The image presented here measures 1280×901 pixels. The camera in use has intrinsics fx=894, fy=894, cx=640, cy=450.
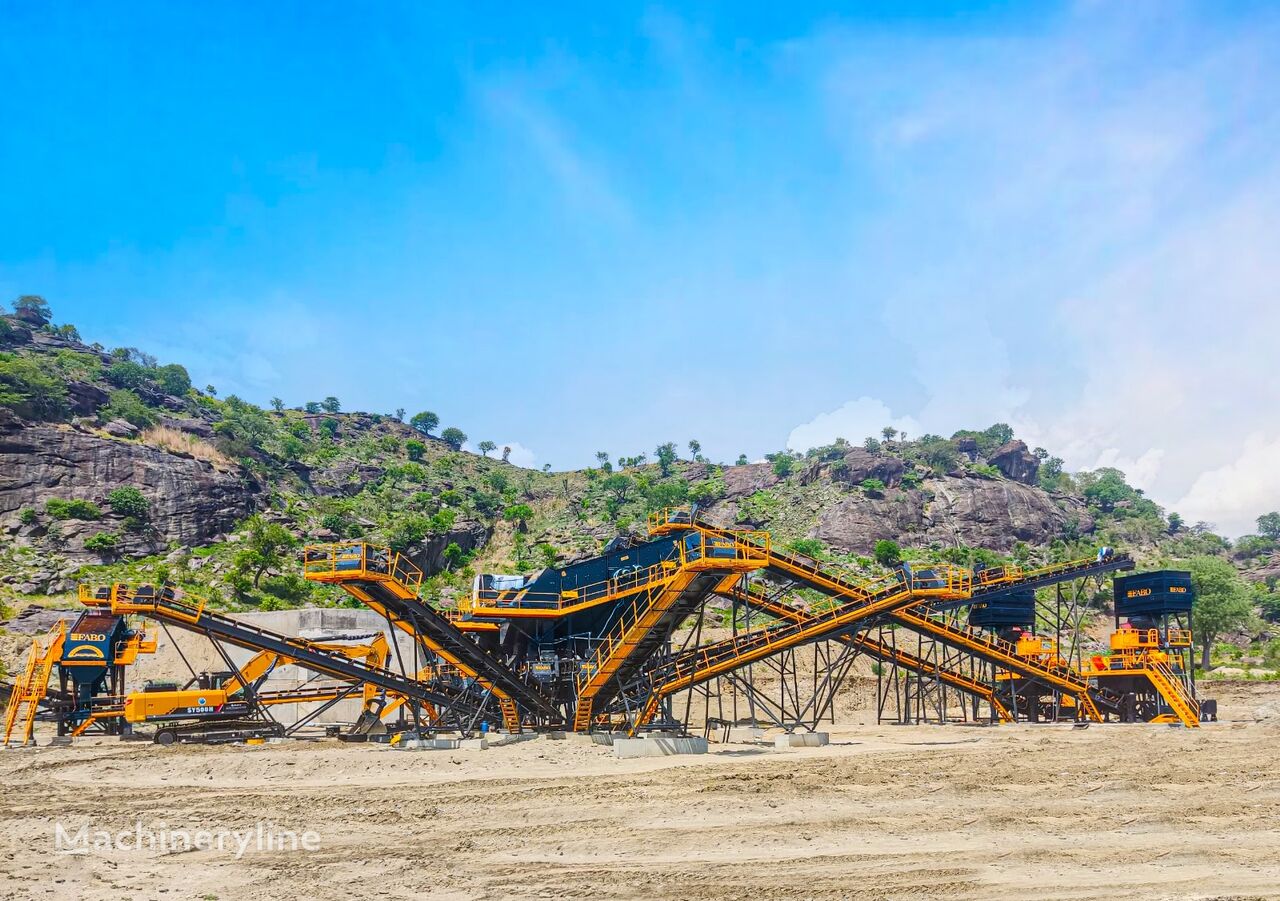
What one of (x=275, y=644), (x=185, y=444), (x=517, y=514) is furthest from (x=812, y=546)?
(x=275, y=644)

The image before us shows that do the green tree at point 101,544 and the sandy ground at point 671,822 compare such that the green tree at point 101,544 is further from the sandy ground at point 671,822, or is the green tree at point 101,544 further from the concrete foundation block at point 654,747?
the concrete foundation block at point 654,747

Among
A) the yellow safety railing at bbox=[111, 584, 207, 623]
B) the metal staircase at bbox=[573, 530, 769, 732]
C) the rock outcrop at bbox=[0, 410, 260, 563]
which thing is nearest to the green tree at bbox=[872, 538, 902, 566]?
the rock outcrop at bbox=[0, 410, 260, 563]

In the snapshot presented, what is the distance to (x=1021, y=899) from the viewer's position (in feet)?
33.9

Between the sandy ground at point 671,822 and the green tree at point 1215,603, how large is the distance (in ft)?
184

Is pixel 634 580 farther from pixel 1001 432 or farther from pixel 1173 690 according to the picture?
pixel 1001 432

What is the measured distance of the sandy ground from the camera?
36.3ft

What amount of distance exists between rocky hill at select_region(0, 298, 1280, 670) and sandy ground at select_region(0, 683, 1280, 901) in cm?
4797

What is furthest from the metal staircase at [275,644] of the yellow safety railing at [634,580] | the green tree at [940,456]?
the green tree at [940,456]

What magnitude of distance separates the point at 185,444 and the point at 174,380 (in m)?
30.5

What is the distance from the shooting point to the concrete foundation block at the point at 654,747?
2353cm

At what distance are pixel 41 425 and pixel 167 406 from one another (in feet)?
103

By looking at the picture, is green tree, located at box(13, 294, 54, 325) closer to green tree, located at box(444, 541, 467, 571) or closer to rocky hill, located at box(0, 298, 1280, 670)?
rocky hill, located at box(0, 298, 1280, 670)

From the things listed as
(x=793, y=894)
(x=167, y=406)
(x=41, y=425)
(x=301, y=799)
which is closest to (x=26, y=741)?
(x=301, y=799)

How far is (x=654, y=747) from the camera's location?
78.6ft
